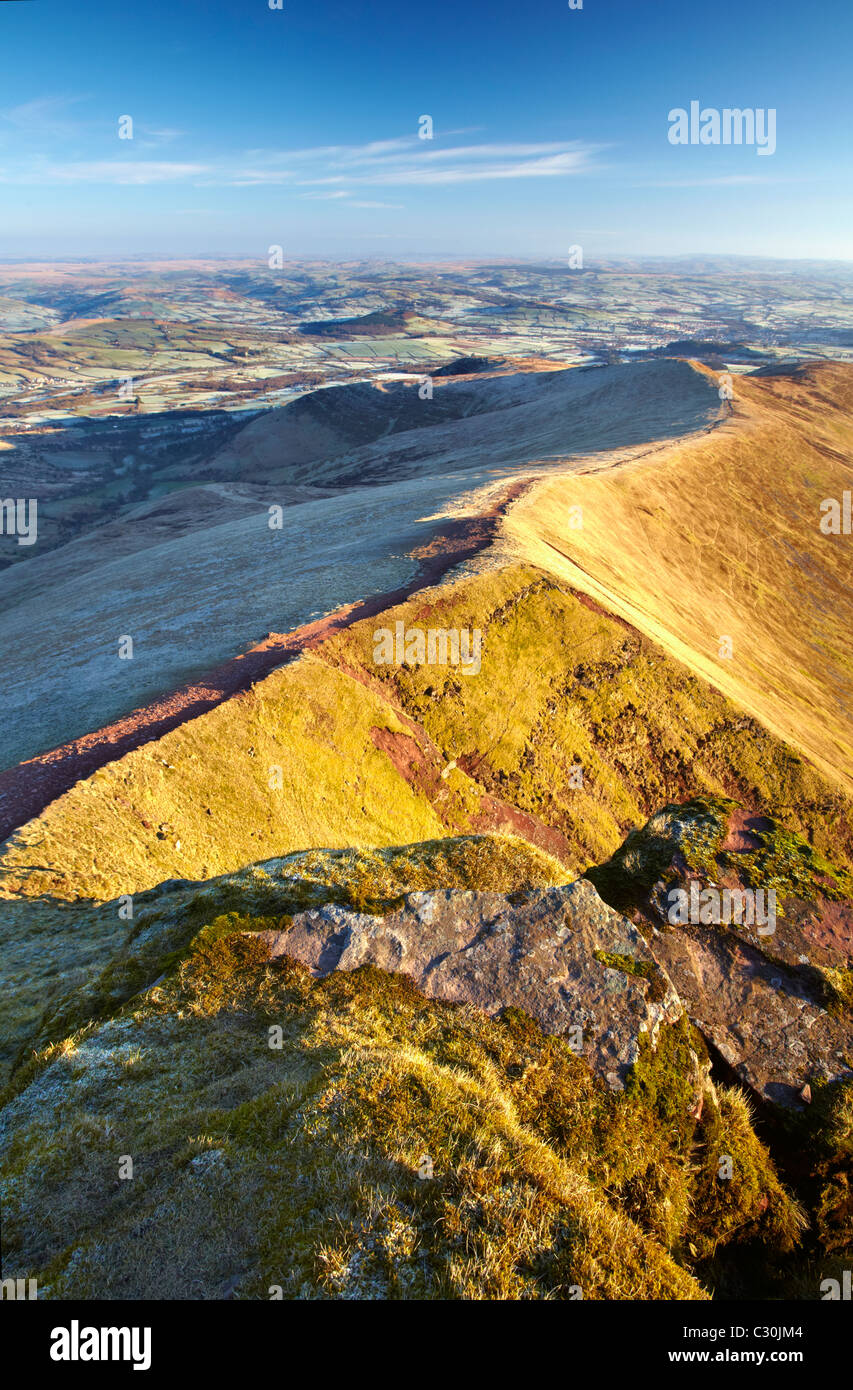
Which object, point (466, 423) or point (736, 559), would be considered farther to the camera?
point (466, 423)

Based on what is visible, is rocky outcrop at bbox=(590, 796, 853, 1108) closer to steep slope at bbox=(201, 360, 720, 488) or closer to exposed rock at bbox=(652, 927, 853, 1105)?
exposed rock at bbox=(652, 927, 853, 1105)

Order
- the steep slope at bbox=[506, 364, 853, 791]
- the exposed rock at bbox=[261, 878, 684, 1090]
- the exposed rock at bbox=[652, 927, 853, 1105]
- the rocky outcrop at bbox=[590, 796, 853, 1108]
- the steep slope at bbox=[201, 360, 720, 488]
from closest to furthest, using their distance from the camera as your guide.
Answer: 1. the exposed rock at bbox=[261, 878, 684, 1090]
2. the exposed rock at bbox=[652, 927, 853, 1105]
3. the rocky outcrop at bbox=[590, 796, 853, 1108]
4. the steep slope at bbox=[506, 364, 853, 791]
5. the steep slope at bbox=[201, 360, 720, 488]

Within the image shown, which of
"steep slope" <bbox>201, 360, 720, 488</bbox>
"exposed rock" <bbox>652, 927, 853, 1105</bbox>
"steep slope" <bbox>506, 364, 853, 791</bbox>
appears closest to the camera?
"exposed rock" <bbox>652, 927, 853, 1105</bbox>

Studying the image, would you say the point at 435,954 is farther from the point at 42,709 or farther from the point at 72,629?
the point at 72,629

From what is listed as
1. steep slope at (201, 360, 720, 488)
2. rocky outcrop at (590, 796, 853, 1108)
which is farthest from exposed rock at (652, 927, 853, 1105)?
steep slope at (201, 360, 720, 488)

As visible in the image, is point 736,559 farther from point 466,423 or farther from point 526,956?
point 466,423

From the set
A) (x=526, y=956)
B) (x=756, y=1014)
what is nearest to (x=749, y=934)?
(x=756, y=1014)

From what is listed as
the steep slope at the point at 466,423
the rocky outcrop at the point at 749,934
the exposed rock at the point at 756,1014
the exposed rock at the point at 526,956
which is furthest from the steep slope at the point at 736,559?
the exposed rock at the point at 526,956
